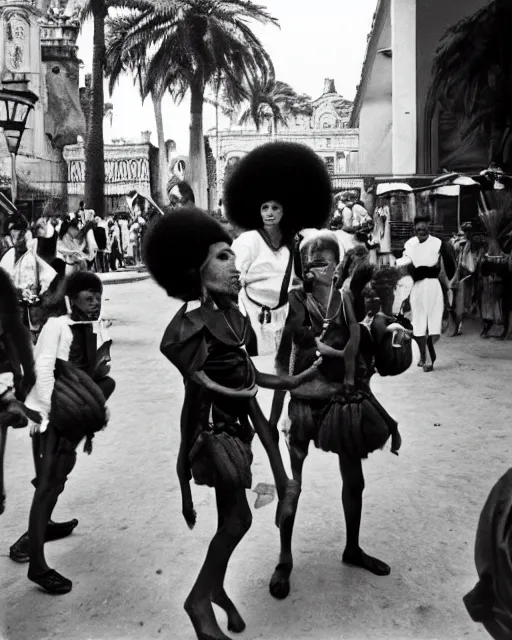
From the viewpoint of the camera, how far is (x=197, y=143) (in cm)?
2994

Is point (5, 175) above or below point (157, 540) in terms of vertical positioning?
above

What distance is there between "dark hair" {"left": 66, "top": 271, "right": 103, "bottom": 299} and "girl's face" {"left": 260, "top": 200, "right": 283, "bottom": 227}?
39.8 inches

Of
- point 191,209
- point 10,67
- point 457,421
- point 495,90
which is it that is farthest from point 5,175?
point 191,209

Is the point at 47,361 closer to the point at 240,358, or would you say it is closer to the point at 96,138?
the point at 240,358

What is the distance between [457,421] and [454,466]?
4.62ft

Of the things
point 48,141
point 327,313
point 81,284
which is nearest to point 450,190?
point 327,313

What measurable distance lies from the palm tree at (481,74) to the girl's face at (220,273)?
15.6 metres

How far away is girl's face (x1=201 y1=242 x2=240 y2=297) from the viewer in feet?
11.4

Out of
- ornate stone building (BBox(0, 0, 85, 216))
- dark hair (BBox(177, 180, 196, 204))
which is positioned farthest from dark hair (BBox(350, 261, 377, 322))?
ornate stone building (BBox(0, 0, 85, 216))

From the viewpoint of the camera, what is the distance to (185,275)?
355 centimetres

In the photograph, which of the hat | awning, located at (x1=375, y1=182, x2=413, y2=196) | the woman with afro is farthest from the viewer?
awning, located at (x1=375, y1=182, x2=413, y2=196)

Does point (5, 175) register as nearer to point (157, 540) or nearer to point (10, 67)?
point (10, 67)

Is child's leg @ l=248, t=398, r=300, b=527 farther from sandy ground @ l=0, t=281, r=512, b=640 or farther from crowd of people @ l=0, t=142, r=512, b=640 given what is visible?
sandy ground @ l=0, t=281, r=512, b=640

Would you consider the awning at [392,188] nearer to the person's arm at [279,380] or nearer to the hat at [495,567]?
the person's arm at [279,380]
